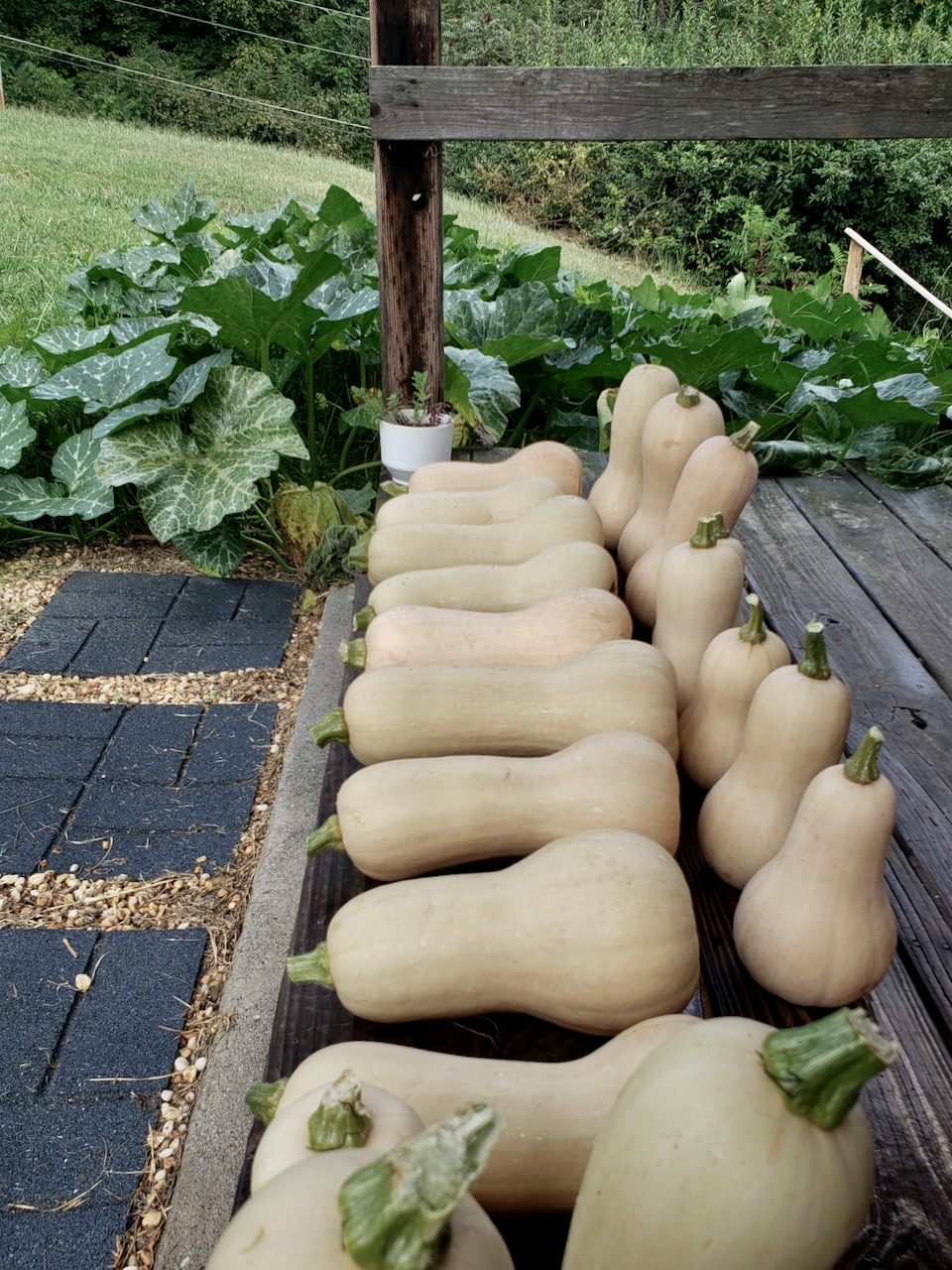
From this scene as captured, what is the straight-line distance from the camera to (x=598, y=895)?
0.90m

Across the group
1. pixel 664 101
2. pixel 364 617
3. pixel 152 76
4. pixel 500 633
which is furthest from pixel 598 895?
pixel 152 76

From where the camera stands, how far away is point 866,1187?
56 centimetres

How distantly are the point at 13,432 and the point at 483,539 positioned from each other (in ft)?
7.49

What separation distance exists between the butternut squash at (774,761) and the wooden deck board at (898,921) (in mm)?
61

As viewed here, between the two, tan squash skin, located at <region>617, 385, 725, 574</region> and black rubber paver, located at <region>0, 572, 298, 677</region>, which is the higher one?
tan squash skin, located at <region>617, 385, 725, 574</region>

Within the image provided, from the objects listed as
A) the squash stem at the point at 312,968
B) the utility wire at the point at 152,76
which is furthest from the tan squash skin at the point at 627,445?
the utility wire at the point at 152,76

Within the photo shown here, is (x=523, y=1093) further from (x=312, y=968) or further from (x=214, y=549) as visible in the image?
(x=214, y=549)

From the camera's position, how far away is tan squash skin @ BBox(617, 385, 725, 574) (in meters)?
1.54

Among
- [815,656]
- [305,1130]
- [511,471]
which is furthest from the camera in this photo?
[511,471]

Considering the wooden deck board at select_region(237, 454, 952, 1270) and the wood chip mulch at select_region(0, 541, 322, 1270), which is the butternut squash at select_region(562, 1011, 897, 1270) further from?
the wood chip mulch at select_region(0, 541, 322, 1270)

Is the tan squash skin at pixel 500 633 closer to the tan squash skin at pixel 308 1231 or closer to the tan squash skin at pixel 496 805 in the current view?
the tan squash skin at pixel 496 805

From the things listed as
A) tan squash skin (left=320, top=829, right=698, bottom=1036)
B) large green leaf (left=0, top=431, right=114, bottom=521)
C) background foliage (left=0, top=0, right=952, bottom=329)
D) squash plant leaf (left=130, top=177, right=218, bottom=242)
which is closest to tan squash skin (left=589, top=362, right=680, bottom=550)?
tan squash skin (left=320, top=829, right=698, bottom=1036)

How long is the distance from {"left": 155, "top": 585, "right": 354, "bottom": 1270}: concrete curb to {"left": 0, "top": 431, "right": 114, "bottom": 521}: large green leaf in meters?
1.20

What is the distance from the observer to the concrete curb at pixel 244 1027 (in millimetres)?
1505
